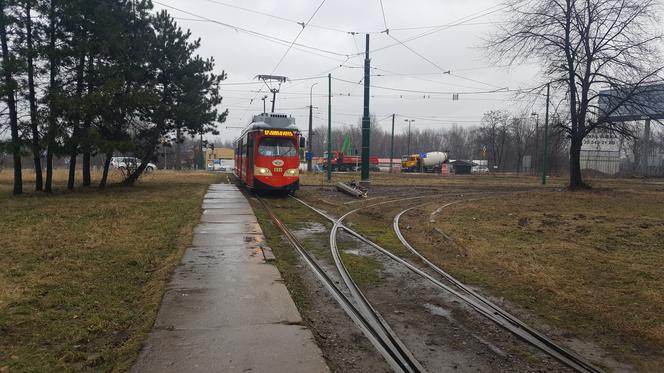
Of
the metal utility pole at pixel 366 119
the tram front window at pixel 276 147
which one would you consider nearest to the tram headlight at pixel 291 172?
the tram front window at pixel 276 147

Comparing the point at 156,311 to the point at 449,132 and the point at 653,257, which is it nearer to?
the point at 653,257

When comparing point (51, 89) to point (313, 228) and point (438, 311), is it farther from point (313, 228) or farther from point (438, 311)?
point (438, 311)

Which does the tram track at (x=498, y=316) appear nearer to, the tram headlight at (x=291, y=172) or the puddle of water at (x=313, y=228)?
the puddle of water at (x=313, y=228)

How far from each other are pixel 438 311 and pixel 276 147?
51.5 ft

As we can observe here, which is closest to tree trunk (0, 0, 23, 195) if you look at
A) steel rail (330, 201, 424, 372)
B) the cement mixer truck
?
steel rail (330, 201, 424, 372)

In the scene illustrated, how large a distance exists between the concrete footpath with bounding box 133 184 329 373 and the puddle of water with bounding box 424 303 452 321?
1.75 meters

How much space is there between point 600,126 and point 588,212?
35.3ft

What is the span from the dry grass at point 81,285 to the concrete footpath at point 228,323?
9.3 inches

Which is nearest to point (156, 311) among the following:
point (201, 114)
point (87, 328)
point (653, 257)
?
point (87, 328)

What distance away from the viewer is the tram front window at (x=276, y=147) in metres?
20.9

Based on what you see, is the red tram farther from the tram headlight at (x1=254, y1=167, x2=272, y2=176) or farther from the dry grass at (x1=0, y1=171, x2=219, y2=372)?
the dry grass at (x1=0, y1=171, x2=219, y2=372)

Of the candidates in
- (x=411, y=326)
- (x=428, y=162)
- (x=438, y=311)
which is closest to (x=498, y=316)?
(x=438, y=311)

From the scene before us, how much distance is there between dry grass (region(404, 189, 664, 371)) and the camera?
5621 millimetres

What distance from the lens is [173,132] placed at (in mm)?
29266
